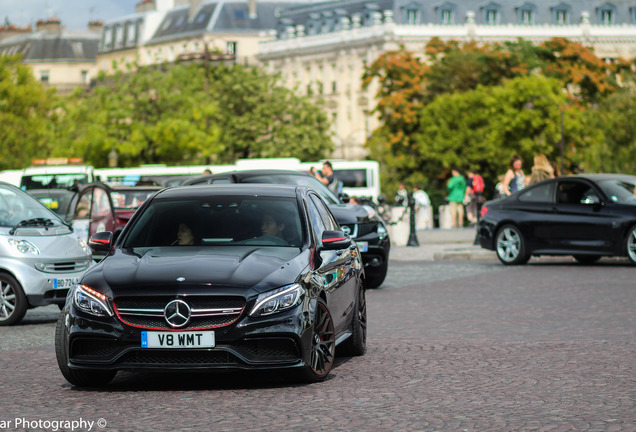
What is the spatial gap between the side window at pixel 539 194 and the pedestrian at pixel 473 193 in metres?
14.9

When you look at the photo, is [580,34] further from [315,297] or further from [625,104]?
[315,297]

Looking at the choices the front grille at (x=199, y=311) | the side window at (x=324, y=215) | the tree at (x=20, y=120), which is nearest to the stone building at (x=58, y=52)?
the tree at (x=20, y=120)

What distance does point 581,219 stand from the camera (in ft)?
80.6

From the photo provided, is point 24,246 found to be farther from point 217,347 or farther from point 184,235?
point 217,347

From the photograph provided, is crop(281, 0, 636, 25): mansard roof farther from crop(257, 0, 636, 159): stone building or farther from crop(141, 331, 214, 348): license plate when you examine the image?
crop(141, 331, 214, 348): license plate

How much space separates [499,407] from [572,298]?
901cm

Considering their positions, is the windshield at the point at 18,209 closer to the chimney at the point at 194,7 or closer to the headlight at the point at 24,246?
the headlight at the point at 24,246

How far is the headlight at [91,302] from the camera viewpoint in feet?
33.0

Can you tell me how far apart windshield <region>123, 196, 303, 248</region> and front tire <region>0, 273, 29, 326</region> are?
5.17 m

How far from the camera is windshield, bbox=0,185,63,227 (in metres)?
16.8

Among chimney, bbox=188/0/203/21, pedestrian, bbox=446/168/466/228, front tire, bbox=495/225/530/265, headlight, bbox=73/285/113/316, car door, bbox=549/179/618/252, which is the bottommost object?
pedestrian, bbox=446/168/466/228

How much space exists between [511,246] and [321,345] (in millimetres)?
15595

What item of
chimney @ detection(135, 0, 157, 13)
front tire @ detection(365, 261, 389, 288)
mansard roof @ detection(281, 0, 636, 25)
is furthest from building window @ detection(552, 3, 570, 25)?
front tire @ detection(365, 261, 389, 288)

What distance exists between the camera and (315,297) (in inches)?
411
